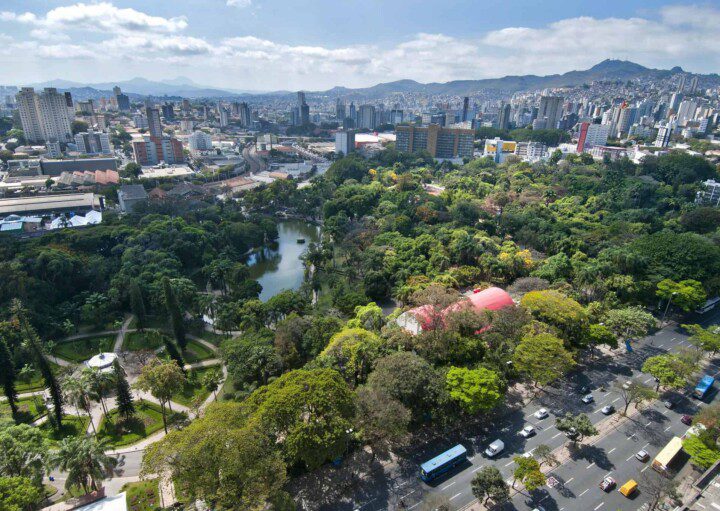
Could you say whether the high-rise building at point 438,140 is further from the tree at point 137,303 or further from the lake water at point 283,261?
the tree at point 137,303

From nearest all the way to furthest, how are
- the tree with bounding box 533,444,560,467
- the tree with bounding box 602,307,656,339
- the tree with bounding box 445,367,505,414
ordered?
the tree with bounding box 533,444,560,467, the tree with bounding box 445,367,505,414, the tree with bounding box 602,307,656,339

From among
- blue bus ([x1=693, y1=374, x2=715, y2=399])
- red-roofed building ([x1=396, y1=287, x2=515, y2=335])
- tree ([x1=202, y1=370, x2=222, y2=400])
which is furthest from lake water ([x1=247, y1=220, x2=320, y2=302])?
blue bus ([x1=693, y1=374, x2=715, y2=399])

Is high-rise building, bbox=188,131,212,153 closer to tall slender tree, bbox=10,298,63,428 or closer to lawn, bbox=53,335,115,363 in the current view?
lawn, bbox=53,335,115,363

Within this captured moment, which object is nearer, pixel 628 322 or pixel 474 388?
pixel 474 388

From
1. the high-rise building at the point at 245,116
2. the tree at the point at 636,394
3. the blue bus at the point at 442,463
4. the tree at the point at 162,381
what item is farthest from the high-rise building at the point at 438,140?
the blue bus at the point at 442,463

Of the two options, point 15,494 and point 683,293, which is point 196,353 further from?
point 683,293

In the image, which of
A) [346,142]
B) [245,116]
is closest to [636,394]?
[346,142]
